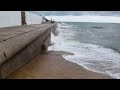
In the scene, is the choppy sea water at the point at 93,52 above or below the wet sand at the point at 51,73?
below

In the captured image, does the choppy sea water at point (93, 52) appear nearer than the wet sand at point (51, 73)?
No

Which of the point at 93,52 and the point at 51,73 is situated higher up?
the point at 51,73

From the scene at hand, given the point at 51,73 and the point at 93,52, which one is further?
the point at 93,52

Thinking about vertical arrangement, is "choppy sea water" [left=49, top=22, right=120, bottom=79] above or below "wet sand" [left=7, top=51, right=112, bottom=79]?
below

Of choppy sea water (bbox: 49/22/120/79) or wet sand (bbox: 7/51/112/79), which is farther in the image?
choppy sea water (bbox: 49/22/120/79)

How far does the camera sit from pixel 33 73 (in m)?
5.44
